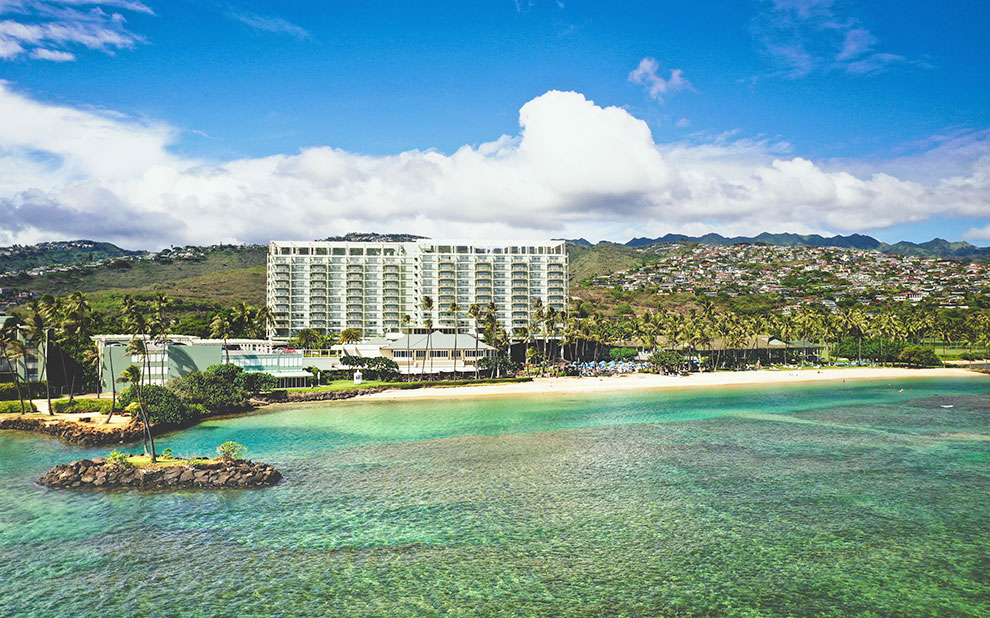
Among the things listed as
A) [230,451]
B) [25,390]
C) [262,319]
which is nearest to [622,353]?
[262,319]

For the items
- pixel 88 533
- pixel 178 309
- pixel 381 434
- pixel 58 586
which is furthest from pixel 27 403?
pixel 178 309

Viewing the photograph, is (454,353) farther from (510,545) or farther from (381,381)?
(510,545)

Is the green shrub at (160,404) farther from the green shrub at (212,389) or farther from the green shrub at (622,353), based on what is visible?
the green shrub at (622,353)

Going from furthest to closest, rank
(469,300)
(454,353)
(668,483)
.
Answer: (469,300) → (454,353) → (668,483)

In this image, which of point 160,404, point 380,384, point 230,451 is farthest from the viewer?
point 380,384

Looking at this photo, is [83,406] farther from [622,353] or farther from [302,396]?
[622,353]

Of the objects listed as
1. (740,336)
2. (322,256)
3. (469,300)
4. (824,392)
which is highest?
(322,256)
